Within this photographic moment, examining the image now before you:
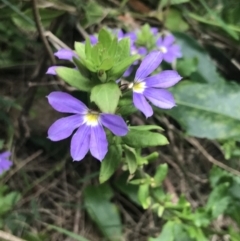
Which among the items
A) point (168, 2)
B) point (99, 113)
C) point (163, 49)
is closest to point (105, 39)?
point (99, 113)

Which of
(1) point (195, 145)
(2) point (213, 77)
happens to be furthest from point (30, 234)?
(2) point (213, 77)

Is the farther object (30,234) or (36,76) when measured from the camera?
(36,76)

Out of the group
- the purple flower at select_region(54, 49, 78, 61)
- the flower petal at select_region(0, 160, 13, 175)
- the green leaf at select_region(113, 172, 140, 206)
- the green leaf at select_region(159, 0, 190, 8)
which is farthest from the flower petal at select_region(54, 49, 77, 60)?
the green leaf at select_region(159, 0, 190, 8)

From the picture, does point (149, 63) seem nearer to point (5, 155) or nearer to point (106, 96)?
point (106, 96)

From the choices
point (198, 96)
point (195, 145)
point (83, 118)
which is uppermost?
point (83, 118)

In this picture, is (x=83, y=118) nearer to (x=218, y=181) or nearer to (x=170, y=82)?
(x=170, y=82)
